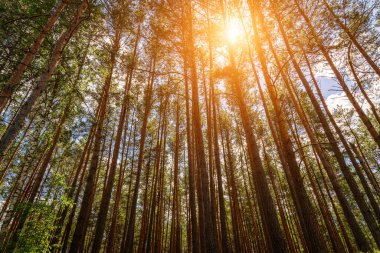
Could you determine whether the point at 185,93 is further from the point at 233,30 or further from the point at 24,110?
the point at 24,110

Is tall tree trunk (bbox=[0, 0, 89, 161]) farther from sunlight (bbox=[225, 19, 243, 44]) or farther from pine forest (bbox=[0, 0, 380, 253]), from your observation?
sunlight (bbox=[225, 19, 243, 44])

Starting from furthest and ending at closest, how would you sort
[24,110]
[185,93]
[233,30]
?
1. [185,93]
2. [233,30]
3. [24,110]

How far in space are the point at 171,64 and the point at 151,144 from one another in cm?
856

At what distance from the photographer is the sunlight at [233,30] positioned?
5.93 metres

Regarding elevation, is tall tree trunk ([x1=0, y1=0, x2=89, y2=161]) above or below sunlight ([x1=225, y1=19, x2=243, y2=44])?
below

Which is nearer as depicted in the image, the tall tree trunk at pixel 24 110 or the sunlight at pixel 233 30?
the tall tree trunk at pixel 24 110

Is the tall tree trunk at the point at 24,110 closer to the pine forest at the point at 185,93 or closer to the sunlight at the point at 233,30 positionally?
the pine forest at the point at 185,93

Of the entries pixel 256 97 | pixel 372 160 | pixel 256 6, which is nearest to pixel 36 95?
pixel 256 6

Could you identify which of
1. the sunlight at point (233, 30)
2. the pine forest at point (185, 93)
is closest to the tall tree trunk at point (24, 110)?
the pine forest at point (185, 93)

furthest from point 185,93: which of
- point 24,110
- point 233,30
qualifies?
point 24,110

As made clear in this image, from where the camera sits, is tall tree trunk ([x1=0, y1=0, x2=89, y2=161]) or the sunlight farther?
the sunlight

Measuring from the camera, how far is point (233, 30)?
614cm

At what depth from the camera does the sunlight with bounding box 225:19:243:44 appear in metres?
5.93

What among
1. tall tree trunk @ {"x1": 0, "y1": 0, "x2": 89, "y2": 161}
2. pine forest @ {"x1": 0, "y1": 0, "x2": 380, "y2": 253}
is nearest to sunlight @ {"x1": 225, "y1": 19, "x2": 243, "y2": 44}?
pine forest @ {"x1": 0, "y1": 0, "x2": 380, "y2": 253}
